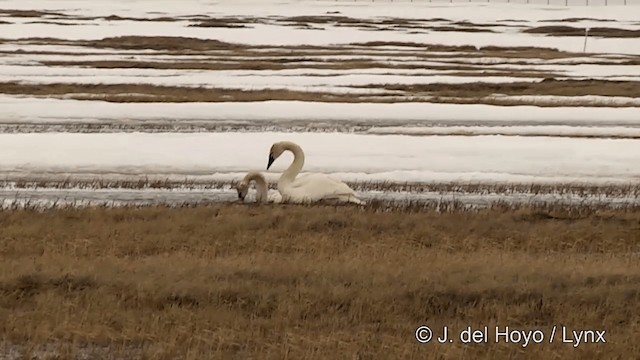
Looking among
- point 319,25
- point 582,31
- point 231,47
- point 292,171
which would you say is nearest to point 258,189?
point 292,171

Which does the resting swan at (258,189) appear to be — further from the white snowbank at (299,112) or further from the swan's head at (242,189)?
the white snowbank at (299,112)

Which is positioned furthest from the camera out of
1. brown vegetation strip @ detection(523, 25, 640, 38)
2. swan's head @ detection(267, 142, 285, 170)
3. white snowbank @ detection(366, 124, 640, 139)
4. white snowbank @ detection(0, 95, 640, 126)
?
brown vegetation strip @ detection(523, 25, 640, 38)

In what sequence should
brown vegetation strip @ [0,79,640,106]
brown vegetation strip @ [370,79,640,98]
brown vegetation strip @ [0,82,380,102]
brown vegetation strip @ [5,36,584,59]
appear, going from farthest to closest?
brown vegetation strip @ [5,36,584,59] < brown vegetation strip @ [370,79,640,98] < brown vegetation strip @ [0,79,640,106] < brown vegetation strip @ [0,82,380,102]

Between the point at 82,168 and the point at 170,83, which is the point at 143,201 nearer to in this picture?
the point at 82,168

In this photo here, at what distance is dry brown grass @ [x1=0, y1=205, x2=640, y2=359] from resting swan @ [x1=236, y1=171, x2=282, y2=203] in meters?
1.60

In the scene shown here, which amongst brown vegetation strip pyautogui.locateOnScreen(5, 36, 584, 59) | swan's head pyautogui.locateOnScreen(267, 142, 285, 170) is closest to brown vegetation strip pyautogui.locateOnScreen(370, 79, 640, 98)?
brown vegetation strip pyautogui.locateOnScreen(5, 36, 584, 59)

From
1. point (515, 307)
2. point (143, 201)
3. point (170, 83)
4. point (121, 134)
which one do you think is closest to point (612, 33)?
point (170, 83)

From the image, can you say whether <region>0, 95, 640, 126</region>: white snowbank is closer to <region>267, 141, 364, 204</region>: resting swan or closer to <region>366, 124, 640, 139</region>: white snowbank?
<region>366, 124, 640, 139</region>: white snowbank

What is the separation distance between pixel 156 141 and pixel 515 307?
13501 mm

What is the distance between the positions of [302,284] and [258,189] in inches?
221

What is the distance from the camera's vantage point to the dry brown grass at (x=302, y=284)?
8.34 meters

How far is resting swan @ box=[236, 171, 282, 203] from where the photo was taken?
50.1ft

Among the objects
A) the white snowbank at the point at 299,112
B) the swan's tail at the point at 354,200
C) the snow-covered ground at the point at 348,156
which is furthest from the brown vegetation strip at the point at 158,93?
the swan's tail at the point at 354,200

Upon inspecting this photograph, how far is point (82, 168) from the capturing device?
19.0m
